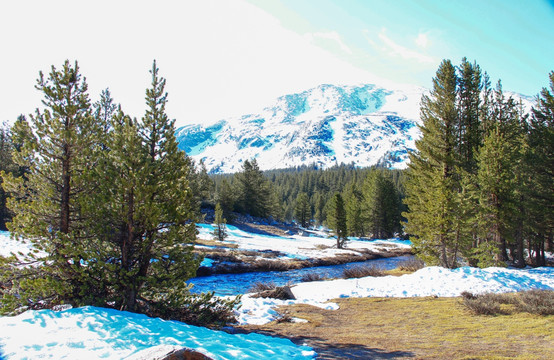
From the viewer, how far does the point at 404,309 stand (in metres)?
11.4

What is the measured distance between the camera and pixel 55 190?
31.5 ft

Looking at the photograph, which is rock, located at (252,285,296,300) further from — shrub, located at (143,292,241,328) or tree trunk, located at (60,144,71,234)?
tree trunk, located at (60,144,71,234)

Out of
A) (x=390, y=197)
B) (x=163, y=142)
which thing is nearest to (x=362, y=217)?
(x=390, y=197)

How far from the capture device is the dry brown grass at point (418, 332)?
6.57 m

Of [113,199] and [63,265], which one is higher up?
[113,199]

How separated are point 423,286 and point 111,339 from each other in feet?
44.1

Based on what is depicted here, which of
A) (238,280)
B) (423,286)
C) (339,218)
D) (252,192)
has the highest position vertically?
(252,192)

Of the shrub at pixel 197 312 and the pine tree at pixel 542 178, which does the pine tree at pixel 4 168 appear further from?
the pine tree at pixel 542 178

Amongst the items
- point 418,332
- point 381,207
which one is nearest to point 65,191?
point 418,332

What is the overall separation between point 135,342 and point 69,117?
295 inches

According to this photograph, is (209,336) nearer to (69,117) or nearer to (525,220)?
(69,117)

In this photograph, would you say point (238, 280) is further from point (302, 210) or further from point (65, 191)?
point (302, 210)

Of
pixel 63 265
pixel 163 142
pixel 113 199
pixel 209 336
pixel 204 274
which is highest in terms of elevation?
pixel 163 142

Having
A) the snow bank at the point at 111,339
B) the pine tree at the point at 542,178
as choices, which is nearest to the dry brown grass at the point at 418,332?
the snow bank at the point at 111,339
